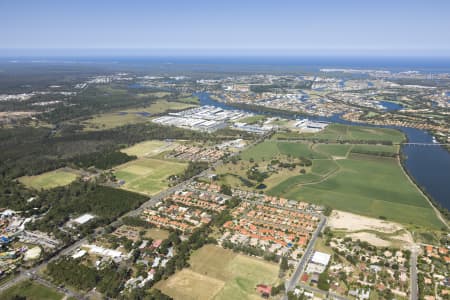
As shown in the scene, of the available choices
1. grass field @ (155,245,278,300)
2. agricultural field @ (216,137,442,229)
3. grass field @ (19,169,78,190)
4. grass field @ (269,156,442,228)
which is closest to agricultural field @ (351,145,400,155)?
agricultural field @ (216,137,442,229)

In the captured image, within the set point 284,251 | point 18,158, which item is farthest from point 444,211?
point 18,158

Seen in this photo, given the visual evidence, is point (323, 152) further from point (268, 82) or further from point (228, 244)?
point (268, 82)

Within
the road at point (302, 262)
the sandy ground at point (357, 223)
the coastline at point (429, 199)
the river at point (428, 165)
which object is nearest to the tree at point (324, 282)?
the road at point (302, 262)

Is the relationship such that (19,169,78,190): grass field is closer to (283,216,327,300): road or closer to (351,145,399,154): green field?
(283,216,327,300): road

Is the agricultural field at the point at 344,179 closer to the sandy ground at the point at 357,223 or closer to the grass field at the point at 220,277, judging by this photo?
the sandy ground at the point at 357,223

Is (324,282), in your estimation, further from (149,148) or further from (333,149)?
(149,148)

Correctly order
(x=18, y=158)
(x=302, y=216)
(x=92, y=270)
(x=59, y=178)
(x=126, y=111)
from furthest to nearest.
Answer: (x=126, y=111) < (x=18, y=158) < (x=59, y=178) < (x=302, y=216) < (x=92, y=270)
